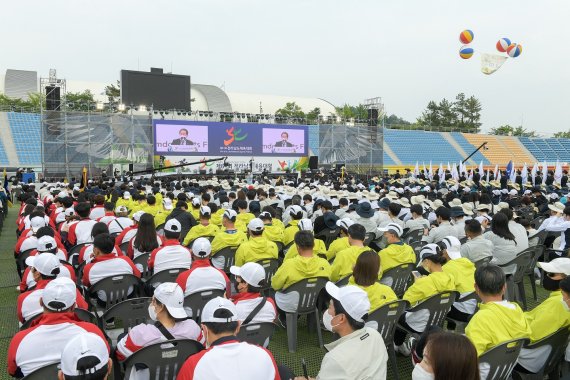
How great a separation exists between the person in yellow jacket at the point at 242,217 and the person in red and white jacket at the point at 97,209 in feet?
8.18

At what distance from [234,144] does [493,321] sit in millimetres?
25456

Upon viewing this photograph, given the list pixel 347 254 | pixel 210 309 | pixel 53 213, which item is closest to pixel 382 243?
pixel 347 254

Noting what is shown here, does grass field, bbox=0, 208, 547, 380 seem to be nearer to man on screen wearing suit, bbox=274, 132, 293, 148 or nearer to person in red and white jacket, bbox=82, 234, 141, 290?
person in red and white jacket, bbox=82, 234, 141, 290

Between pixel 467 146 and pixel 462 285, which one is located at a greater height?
pixel 467 146

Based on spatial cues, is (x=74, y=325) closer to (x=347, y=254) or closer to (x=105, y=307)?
(x=105, y=307)

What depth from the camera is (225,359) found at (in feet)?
6.88

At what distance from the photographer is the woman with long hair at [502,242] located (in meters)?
5.74

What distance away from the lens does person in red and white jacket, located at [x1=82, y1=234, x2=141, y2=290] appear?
14.6ft

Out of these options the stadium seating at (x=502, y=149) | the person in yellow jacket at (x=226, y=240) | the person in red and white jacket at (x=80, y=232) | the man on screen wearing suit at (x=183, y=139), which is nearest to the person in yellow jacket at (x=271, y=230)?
the person in yellow jacket at (x=226, y=240)

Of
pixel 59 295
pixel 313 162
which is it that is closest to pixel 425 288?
pixel 59 295

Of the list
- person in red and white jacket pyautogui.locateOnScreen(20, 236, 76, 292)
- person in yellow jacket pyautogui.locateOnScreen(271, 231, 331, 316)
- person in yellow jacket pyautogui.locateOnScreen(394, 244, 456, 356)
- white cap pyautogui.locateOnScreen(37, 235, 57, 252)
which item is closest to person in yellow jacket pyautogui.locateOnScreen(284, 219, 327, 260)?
person in yellow jacket pyautogui.locateOnScreen(271, 231, 331, 316)

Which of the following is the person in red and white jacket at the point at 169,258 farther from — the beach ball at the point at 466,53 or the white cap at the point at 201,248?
the beach ball at the point at 466,53

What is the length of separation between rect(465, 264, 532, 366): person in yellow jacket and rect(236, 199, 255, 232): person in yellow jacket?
424 cm

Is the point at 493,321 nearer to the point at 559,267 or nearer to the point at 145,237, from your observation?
the point at 559,267
